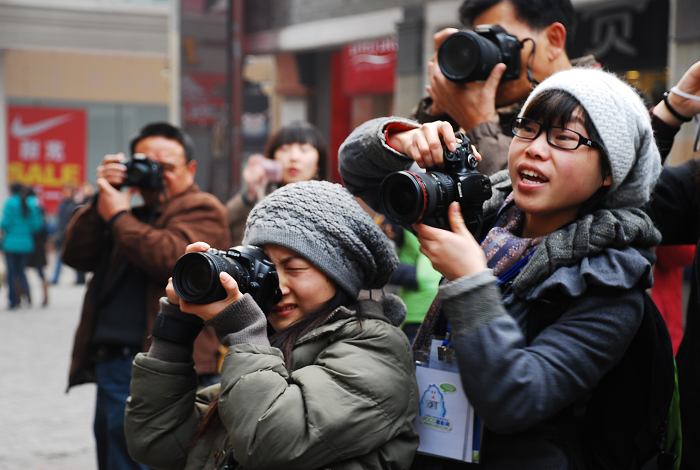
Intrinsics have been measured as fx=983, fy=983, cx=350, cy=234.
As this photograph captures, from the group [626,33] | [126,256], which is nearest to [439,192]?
[126,256]

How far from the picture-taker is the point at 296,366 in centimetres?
213

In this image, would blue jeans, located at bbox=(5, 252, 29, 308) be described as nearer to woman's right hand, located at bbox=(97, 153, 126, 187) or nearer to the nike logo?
woman's right hand, located at bbox=(97, 153, 126, 187)

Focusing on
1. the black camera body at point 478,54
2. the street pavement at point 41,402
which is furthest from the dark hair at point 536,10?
the street pavement at point 41,402

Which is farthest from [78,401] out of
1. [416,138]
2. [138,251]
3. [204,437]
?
[416,138]

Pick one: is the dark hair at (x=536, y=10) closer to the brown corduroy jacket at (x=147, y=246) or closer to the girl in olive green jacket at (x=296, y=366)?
the girl in olive green jacket at (x=296, y=366)

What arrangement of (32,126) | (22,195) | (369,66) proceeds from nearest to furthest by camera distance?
(22,195) < (369,66) < (32,126)

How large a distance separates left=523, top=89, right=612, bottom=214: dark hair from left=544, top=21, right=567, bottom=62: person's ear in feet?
2.37

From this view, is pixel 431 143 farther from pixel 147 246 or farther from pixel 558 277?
pixel 147 246

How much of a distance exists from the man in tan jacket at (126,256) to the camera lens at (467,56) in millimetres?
1987

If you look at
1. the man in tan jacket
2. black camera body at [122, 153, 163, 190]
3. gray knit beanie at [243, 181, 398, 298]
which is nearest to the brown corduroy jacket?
the man in tan jacket

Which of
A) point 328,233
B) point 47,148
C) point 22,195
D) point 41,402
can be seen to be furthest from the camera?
point 47,148

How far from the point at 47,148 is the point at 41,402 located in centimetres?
1875

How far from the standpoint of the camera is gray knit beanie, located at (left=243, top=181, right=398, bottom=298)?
2.21 metres

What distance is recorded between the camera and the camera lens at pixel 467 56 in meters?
2.36
